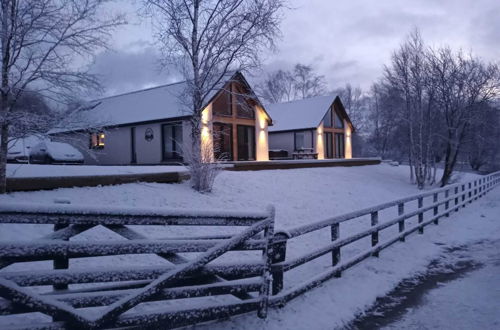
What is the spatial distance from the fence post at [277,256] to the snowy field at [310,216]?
303 millimetres

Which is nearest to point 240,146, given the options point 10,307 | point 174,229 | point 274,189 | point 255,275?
point 274,189

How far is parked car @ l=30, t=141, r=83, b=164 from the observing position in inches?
858

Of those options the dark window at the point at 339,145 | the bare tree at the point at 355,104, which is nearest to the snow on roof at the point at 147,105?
the dark window at the point at 339,145

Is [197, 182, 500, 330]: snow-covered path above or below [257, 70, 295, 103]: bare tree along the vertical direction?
below

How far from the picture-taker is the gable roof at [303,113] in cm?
3278

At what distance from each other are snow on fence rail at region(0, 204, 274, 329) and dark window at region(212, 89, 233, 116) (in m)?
19.7

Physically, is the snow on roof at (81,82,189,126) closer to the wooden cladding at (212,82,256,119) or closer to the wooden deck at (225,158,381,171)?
the wooden cladding at (212,82,256,119)

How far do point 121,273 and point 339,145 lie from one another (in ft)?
111

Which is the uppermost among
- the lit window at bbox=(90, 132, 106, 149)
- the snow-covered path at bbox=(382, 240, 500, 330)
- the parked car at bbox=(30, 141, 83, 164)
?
the lit window at bbox=(90, 132, 106, 149)

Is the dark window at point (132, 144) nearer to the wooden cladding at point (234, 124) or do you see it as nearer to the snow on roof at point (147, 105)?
the snow on roof at point (147, 105)

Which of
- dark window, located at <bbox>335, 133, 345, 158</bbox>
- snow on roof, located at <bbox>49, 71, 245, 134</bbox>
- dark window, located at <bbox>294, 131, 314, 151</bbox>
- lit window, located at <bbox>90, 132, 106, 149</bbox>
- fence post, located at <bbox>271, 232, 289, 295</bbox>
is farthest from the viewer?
dark window, located at <bbox>335, 133, 345, 158</bbox>

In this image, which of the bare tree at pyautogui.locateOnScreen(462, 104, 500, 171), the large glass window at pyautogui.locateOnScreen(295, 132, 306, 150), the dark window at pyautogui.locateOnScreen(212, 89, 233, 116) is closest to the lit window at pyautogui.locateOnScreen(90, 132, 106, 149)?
the dark window at pyautogui.locateOnScreen(212, 89, 233, 116)

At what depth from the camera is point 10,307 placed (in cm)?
286

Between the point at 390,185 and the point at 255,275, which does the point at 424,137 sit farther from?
the point at 255,275
